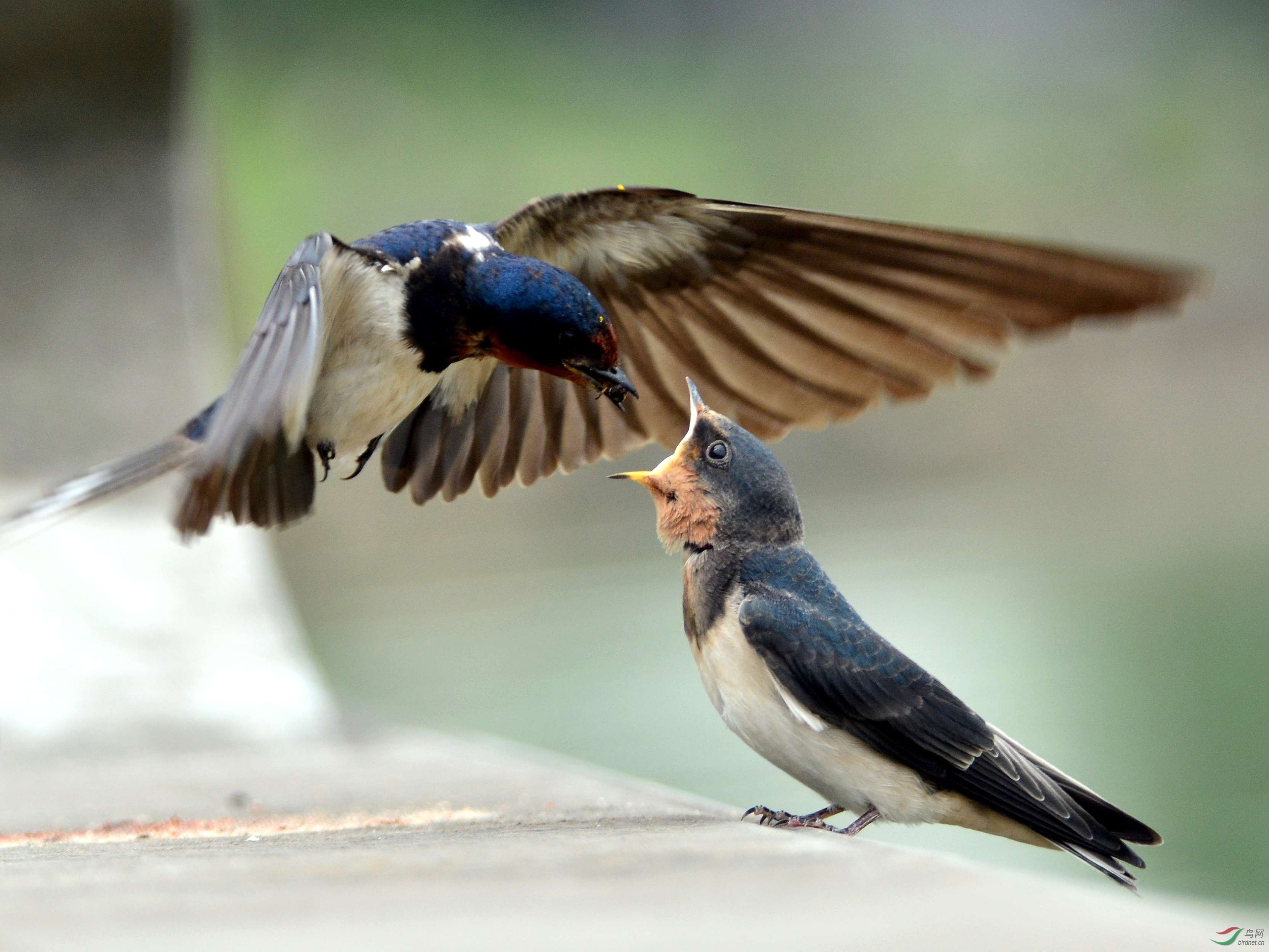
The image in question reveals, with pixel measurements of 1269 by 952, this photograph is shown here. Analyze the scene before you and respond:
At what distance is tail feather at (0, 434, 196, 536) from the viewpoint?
253cm

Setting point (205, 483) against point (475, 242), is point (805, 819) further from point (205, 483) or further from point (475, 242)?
point (475, 242)

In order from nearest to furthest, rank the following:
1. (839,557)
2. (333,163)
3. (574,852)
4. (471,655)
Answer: (574,852)
(471,655)
(839,557)
(333,163)

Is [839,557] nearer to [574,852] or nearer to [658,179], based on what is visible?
[658,179]

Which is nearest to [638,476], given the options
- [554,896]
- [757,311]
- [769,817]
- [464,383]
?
[769,817]

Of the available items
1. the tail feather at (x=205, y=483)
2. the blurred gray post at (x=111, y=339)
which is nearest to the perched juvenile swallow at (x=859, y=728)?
the tail feather at (x=205, y=483)

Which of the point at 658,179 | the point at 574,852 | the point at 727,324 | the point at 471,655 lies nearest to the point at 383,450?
the point at 727,324

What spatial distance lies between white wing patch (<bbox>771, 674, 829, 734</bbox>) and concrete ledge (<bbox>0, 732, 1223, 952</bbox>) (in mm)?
241

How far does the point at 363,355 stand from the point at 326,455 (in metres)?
0.27

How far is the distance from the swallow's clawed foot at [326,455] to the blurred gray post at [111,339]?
88.3 inches

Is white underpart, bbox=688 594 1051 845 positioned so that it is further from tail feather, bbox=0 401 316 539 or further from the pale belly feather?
tail feather, bbox=0 401 316 539

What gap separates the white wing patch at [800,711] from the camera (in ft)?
8.16

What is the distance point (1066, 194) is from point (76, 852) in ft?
56.2

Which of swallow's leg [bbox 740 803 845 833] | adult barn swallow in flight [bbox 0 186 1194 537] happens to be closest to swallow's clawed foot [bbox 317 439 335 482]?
adult barn swallow in flight [bbox 0 186 1194 537]

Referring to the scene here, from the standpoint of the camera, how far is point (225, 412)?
224 centimetres
